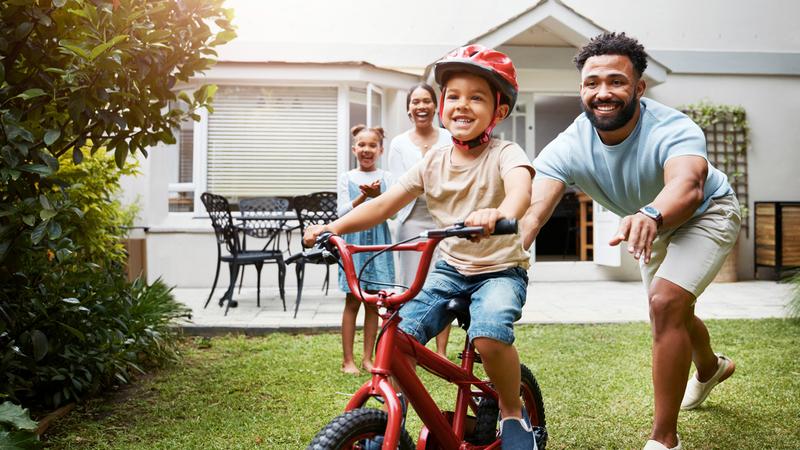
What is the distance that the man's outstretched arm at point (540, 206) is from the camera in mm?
2746

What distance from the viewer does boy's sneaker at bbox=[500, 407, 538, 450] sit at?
92.6 inches

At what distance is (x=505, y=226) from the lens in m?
1.85

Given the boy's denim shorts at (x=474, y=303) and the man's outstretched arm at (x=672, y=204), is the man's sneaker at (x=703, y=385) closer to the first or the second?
the man's outstretched arm at (x=672, y=204)

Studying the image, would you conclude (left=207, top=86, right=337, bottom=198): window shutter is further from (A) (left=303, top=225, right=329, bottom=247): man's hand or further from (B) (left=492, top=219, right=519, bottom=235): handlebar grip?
(B) (left=492, top=219, right=519, bottom=235): handlebar grip

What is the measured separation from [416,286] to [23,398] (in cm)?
254

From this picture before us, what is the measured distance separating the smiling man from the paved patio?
3.20m

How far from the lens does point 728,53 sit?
9.97 m

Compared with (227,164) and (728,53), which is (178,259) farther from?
(728,53)

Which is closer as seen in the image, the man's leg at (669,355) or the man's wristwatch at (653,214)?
the man's wristwatch at (653,214)

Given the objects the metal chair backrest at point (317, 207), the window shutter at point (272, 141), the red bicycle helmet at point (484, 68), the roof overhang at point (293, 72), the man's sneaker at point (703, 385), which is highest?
the roof overhang at point (293, 72)

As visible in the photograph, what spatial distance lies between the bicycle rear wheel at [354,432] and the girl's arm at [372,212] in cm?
64

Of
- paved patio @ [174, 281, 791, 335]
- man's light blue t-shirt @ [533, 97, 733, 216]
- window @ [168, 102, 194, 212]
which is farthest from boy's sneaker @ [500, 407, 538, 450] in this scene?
window @ [168, 102, 194, 212]

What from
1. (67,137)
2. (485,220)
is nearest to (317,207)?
(67,137)

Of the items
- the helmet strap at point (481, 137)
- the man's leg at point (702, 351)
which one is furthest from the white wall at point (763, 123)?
the helmet strap at point (481, 137)
